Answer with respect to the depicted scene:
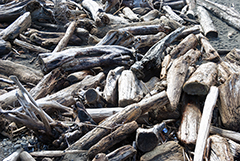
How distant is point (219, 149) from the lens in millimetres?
2959

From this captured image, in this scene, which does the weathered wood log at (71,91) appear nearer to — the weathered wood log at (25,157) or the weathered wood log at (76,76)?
the weathered wood log at (76,76)

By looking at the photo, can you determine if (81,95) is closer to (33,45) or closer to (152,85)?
(152,85)

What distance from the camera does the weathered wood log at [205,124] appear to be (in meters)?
2.99

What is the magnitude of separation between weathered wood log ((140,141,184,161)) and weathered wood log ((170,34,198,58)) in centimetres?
328

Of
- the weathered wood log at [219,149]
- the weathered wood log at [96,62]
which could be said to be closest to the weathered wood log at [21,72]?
the weathered wood log at [96,62]

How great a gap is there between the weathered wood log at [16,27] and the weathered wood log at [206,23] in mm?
6760

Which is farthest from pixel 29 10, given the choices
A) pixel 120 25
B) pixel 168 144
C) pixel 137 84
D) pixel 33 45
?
pixel 168 144

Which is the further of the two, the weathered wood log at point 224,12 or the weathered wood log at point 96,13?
the weathered wood log at point 224,12

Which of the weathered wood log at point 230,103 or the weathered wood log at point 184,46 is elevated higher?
the weathered wood log at point 184,46

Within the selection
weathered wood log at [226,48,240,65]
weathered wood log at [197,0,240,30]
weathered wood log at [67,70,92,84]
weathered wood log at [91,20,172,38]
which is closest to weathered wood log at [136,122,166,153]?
weathered wood log at [67,70,92,84]

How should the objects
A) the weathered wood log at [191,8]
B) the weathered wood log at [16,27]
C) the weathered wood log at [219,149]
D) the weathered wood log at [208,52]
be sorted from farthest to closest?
the weathered wood log at [191,8] < the weathered wood log at [16,27] < the weathered wood log at [208,52] < the weathered wood log at [219,149]

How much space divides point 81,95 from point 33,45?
3349 mm

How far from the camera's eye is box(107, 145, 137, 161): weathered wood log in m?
2.88

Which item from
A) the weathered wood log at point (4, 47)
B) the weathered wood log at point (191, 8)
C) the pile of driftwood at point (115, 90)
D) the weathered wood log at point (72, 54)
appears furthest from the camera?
the weathered wood log at point (191, 8)
